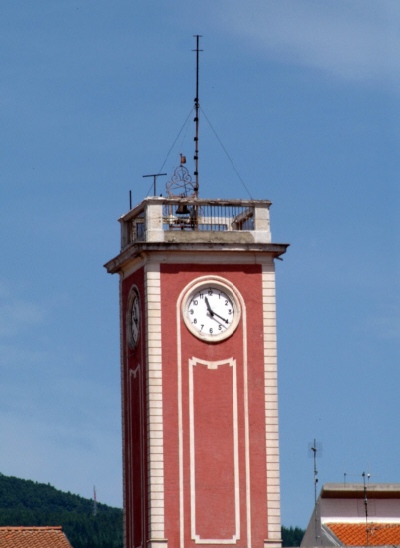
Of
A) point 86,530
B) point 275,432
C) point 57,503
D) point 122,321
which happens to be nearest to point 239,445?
point 275,432

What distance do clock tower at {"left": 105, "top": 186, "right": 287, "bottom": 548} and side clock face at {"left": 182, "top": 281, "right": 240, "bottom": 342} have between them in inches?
0.8

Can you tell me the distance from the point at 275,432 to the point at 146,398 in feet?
9.26

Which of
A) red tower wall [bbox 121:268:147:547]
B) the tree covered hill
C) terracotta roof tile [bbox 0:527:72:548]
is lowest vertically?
terracotta roof tile [bbox 0:527:72:548]

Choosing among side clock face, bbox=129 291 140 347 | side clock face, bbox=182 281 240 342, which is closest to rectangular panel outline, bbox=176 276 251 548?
side clock face, bbox=182 281 240 342

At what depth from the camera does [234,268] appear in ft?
165

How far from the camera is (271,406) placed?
49938 mm

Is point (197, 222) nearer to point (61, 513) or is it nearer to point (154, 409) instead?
point (154, 409)

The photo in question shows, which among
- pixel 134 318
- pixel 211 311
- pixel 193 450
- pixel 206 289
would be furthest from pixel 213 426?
pixel 134 318

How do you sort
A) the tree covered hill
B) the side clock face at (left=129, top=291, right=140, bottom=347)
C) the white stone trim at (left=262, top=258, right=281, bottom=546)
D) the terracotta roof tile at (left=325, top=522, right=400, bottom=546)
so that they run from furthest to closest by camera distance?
the tree covered hill
the terracotta roof tile at (left=325, top=522, right=400, bottom=546)
the side clock face at (left=129, top=291, right=140, bottom=347)
the white stone trim at (left=262, top=258, right=281, bottom=546)

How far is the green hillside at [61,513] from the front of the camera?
102 m

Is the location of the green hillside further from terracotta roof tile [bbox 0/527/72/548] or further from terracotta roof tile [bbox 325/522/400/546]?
terracotta roof tile [bbox 325/522/400/546]

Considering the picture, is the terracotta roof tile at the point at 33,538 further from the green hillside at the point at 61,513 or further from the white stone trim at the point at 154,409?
the green hillside at the point at 61,513

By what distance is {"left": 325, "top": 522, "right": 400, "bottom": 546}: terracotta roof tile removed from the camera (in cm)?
5462

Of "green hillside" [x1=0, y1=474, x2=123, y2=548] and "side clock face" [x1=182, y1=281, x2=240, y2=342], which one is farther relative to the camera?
"green hillside" [x1=0, y1=474, x2=123, y2=548]
